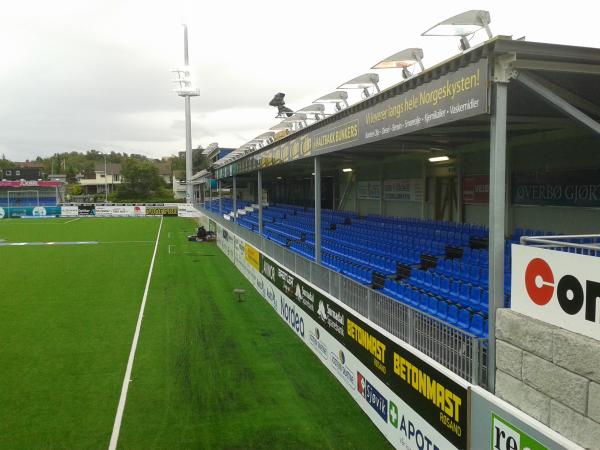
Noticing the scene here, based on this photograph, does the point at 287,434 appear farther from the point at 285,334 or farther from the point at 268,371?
the point at 285,334

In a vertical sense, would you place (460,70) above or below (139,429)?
above

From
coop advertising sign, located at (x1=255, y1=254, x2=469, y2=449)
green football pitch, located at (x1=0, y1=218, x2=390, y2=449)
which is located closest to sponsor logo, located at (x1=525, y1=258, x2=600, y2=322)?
coop advertising sign, located at (x1=255, y1=254, x2=469, y2=449)

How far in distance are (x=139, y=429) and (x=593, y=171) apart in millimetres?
9411

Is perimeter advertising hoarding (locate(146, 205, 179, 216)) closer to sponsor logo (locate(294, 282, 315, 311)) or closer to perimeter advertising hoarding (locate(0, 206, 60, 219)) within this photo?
perimeter advertising hoarding (locate(0, 206, 60, 219))

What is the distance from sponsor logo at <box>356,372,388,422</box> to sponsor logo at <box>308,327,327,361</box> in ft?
6.21

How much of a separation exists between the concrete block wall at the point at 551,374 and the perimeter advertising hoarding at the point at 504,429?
0.25ft

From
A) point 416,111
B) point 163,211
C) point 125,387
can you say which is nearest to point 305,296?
point 125,387

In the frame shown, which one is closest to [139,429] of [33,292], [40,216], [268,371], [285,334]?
[268,371]

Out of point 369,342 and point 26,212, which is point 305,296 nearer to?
point 369,342

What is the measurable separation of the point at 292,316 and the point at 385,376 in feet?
18.6

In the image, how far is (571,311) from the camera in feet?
13.1

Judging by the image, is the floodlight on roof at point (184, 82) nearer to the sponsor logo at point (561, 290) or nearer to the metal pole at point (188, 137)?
the metal pole at point (188, 137)

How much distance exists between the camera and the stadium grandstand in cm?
486

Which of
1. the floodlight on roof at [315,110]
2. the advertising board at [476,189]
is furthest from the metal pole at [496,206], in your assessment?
the advertising board at [476,189]
